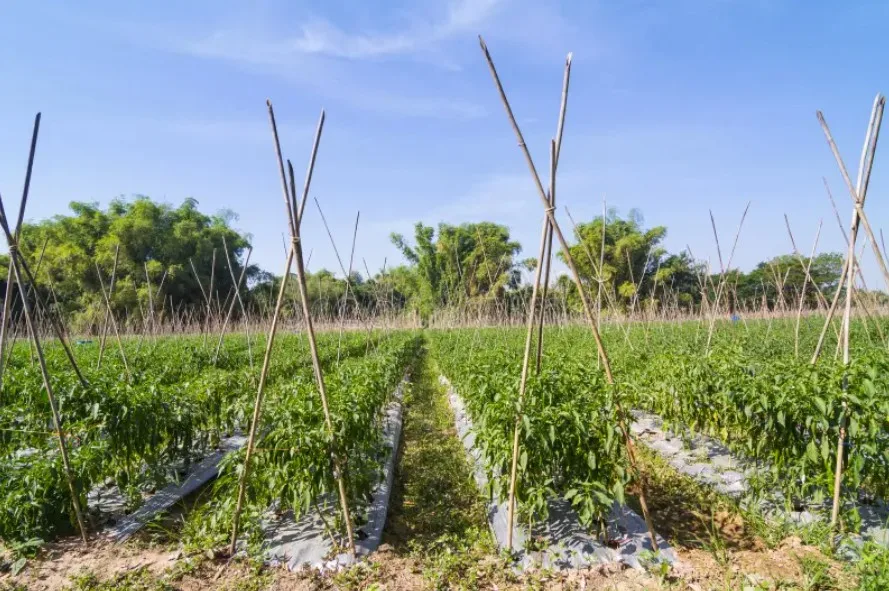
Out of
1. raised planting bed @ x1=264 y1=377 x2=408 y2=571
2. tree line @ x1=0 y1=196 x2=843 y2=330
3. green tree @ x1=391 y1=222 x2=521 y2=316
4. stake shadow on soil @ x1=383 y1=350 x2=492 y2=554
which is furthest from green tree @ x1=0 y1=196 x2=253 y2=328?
raised planting bed @ x1=264 y1=377 x2=408 y2=571

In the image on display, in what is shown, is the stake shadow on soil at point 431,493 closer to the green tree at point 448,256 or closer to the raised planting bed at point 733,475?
the raised planting bed at point 733,475

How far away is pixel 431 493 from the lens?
467 cm

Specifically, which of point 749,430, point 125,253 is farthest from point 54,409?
point 125,253

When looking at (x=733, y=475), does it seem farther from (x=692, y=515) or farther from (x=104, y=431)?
(x=104, y=431)

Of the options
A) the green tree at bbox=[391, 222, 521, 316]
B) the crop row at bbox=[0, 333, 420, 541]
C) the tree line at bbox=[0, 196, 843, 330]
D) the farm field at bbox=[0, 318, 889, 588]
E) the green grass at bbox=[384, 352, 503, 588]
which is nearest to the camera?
the farm field at bbox=[0, 318, 889, 588]

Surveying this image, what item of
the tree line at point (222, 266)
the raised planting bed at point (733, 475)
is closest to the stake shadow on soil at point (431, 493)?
the raised planting bed at point (733, 475)

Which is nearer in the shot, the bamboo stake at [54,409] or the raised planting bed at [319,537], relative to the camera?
the raised planting bed at [319,537]

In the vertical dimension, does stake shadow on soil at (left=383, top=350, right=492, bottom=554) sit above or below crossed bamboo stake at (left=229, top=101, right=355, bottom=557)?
below

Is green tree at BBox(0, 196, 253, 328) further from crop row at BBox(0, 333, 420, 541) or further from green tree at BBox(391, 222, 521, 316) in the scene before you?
crop row at BBox(0, 333, 420, 541)

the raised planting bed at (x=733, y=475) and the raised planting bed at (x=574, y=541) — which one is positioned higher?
the raised planting bed at (x=733, y=475)

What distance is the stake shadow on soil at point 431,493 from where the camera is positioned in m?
3.74

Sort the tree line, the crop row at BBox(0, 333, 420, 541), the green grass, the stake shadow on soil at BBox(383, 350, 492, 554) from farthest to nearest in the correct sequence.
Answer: the tree line
the stake shadow on soil at BBox(383, 350, 492, 554)
the crop row at BBox(0, 333, 420, 541)
the green grass

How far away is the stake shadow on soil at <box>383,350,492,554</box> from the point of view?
3.74 meters

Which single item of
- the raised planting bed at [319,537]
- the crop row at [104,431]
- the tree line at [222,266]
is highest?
the tree line at [222,266]
